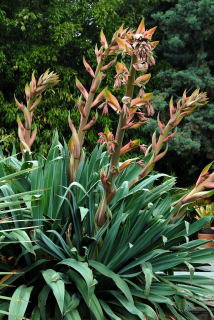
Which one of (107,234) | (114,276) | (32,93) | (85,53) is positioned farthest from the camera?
(85,53)

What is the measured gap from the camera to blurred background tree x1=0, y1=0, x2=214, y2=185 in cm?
1059

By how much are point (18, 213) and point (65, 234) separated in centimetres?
35

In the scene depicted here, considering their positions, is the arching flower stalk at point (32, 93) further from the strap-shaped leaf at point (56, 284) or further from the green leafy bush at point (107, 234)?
the strap-shaped leaf at point (56, 284)

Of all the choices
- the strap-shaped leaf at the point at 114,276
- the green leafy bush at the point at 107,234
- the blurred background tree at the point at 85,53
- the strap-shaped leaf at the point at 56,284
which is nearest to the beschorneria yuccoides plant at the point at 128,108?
the green leafy bush at the point at 107,234

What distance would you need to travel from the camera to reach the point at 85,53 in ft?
37.6

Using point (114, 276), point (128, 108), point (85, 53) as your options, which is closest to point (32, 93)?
point (128, 108)

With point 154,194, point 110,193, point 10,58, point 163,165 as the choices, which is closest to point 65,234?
point 110,193

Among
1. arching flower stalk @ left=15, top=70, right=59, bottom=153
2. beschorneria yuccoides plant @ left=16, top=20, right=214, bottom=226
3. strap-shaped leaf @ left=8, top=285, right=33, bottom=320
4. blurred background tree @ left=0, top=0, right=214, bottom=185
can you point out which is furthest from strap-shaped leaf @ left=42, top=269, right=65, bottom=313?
blurred background tree @ left=0, top=0, right=214, bottom=185

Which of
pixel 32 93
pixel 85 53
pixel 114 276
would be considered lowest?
pixel 85 53

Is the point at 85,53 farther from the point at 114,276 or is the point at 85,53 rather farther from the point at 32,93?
the point at 114,276

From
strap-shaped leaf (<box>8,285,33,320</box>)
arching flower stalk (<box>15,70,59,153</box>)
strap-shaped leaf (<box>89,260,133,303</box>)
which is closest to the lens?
strap-shaped leaf (<box>8,285,33,320</box>)

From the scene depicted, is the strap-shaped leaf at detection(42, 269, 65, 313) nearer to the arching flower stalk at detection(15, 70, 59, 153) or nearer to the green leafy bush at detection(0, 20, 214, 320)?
the green leafy bush at detection(0, 20, 214, 320)

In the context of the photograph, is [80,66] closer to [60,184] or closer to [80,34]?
[80,34]

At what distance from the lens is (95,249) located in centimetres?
347
